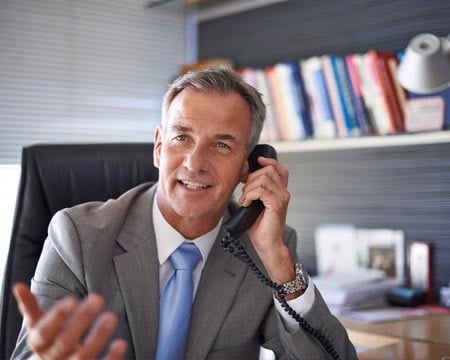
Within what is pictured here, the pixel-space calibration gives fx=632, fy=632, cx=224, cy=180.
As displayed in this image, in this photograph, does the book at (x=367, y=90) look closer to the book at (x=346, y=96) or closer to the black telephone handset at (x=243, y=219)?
the book at (x=346, y=96)

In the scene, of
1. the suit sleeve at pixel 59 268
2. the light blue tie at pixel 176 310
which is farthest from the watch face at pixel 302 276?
the suit sleeve at pixel 59 268

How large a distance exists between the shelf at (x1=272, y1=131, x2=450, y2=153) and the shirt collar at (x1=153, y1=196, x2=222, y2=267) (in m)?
0.87

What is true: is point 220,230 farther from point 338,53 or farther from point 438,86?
point 338,53

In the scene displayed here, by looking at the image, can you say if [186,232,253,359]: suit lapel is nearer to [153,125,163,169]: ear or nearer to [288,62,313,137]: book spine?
[153,125,163,169]: ear

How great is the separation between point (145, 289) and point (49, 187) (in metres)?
0.37

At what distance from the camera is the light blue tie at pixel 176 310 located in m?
1.43

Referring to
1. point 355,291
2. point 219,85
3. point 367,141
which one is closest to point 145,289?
point 219,85

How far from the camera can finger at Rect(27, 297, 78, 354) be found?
2.70ft

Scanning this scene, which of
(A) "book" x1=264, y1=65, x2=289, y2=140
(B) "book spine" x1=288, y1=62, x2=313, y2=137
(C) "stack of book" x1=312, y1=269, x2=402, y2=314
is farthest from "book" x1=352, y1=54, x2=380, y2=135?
(C) "stack of book" x1=312, y1=269, x2=402, y2=314

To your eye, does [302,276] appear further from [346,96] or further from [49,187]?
[346,96]

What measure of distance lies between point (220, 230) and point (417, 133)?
86cm

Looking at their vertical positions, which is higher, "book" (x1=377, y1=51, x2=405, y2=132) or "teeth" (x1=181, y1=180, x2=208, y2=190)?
"book" (x1=377, y1=51, x2=405, y2=132)

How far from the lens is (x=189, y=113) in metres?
1.52

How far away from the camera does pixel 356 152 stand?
98.7 inches
